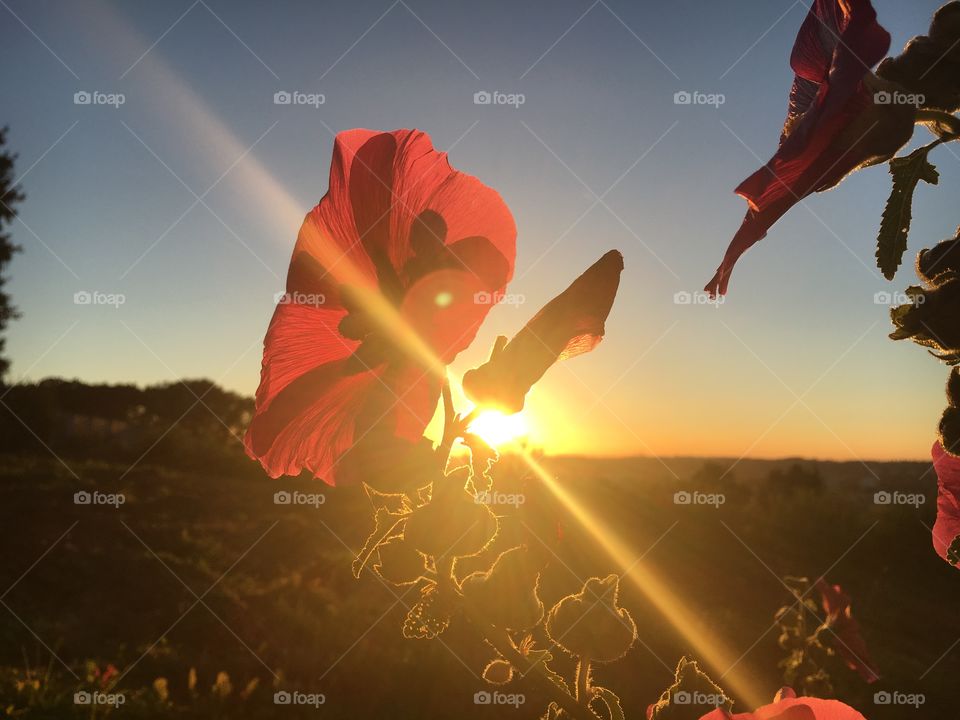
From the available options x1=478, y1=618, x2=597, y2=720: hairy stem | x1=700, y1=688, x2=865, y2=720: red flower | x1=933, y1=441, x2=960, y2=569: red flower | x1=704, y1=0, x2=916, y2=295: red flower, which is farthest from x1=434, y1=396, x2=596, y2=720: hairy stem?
x1=933, y1=441, x2=960, y2=569: red flower

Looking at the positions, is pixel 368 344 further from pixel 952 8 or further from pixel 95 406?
pixel 95 406

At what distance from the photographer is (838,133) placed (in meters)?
0.56

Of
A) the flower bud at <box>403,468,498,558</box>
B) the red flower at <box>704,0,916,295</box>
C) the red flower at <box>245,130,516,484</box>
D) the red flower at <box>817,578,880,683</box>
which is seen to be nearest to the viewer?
the red flower at <box>704,0,916,295</box>

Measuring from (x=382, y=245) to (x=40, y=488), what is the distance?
16.3 m

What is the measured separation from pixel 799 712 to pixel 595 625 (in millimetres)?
239

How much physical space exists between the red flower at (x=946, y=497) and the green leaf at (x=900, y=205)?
0.30 metres

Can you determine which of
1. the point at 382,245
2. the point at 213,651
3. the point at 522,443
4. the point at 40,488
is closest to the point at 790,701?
the point at 522,443

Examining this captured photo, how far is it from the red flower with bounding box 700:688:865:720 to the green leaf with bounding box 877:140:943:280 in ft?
1.59

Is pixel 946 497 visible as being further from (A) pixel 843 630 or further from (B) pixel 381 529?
(A) pixel 843 630

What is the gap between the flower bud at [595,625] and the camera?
0.77 m

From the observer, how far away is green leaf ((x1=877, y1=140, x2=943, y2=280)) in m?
0.60

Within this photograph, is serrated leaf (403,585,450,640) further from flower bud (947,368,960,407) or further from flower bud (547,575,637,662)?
flower bud (947,368,960,407)

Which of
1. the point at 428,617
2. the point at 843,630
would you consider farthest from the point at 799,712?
the point at 843,630

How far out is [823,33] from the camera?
0.65 metres
